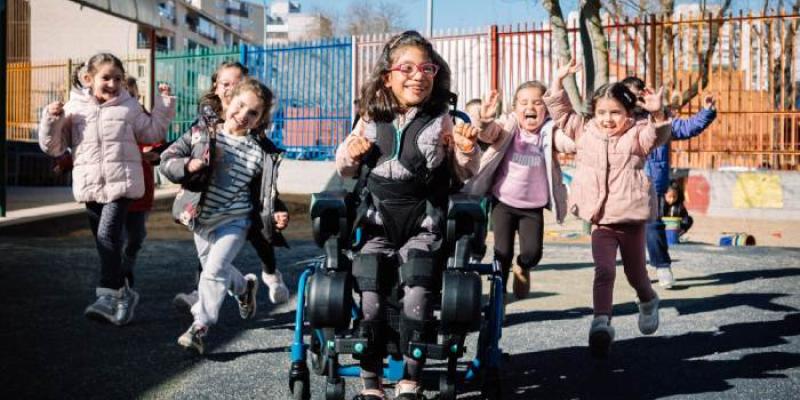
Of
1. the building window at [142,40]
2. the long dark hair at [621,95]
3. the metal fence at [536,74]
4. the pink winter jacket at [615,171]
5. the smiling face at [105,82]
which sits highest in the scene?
the building window at [142,40]

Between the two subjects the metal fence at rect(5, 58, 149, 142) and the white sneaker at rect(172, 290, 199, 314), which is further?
the metal fence at rect(5, 58, 149, 142)

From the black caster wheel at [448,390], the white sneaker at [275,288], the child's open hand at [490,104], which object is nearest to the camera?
the black caster wheel at [448,390]

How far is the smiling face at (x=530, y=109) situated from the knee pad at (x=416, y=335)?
230cm

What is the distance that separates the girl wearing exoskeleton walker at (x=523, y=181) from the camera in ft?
17.7

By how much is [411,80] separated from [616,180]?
1.67m

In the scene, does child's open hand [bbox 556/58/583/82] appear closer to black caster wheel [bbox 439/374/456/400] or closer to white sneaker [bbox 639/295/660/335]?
white sneaker [bbox 639/295/660/335]

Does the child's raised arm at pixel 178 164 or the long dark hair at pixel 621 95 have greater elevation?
the long dark hair at pixel 621 95

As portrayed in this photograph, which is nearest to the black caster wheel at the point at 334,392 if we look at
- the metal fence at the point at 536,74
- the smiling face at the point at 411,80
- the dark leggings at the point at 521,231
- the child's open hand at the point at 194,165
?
the smiling face at the point at 411,80

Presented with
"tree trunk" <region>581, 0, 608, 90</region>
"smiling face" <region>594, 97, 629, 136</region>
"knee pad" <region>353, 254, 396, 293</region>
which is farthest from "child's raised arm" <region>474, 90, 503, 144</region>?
"tree trunk" <region>581, 0, 608, 90</region>

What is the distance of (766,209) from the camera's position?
14.2m

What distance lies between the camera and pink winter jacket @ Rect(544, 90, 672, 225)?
4.92 metres

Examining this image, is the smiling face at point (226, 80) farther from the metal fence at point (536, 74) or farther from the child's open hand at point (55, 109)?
the metal fence at point (536, 74)

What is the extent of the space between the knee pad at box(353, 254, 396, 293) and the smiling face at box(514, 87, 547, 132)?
7.12ft

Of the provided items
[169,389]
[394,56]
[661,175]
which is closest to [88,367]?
[169,389]
